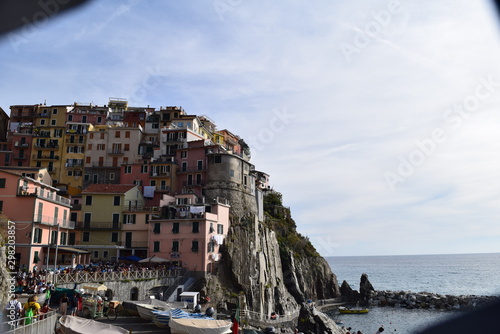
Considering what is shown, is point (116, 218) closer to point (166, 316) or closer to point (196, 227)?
point (196, 227)

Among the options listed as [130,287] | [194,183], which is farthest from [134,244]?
[130,287]

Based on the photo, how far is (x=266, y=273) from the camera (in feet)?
156

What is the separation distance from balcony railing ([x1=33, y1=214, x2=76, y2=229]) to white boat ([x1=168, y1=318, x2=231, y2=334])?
18050 millimetres

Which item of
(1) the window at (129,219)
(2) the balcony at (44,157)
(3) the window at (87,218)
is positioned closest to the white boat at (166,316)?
(1) the window at (129,219)

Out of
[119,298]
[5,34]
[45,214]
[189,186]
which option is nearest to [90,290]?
[119,298]

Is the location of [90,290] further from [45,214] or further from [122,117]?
[122,117]

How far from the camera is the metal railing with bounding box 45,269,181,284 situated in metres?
29.7

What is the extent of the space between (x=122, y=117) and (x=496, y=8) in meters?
A: 67.4

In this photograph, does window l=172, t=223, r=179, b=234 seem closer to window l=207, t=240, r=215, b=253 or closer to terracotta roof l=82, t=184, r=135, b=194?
window l=207, t=240, r=215, b=253

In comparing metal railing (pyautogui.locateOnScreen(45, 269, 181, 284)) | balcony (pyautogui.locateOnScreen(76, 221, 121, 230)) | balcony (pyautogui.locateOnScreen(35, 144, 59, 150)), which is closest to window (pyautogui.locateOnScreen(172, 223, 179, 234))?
metal railing (pyautogui.locateOnScreen(45, 269, 181, 284))

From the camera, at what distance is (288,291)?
2218 inches

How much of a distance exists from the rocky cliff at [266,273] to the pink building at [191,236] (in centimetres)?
166

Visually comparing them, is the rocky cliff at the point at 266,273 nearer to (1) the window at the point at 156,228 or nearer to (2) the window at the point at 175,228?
(2) the window at the point at 175,228

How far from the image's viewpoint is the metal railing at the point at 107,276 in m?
29.7
